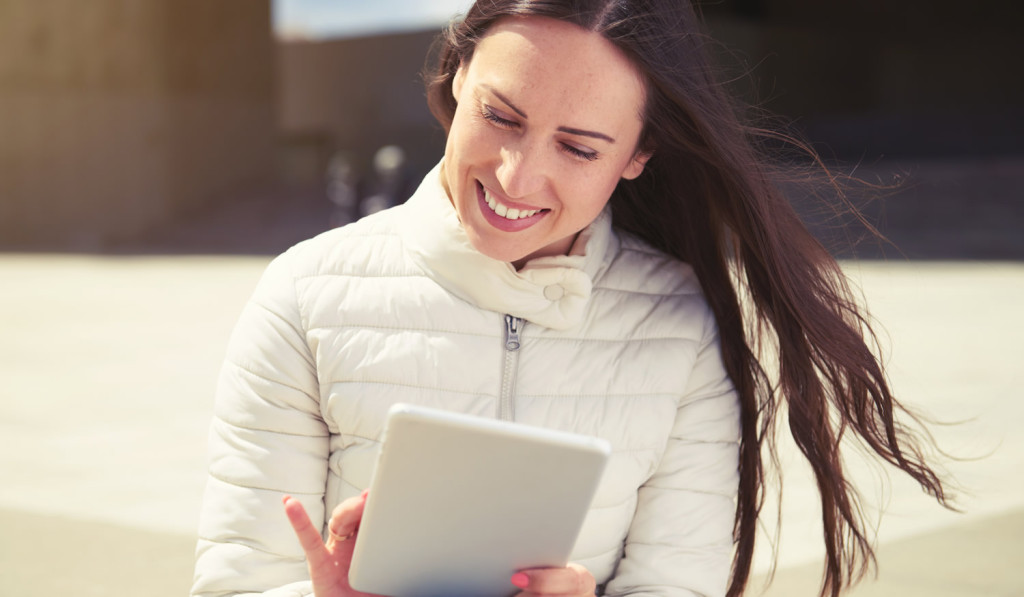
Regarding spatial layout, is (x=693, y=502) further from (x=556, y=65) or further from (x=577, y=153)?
(x=556, y=65)

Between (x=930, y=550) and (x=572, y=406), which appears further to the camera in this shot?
(x=930, y=550)

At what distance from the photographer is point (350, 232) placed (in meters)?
2.12

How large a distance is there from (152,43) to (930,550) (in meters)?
23.8

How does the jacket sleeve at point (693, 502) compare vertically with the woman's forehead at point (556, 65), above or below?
below

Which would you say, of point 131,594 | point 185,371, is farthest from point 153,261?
point 131,594

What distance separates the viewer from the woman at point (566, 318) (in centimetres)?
186

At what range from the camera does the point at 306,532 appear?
153 cm

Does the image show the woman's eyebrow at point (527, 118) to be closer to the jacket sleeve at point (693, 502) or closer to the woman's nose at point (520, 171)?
the woman's nose at point (520, 171)

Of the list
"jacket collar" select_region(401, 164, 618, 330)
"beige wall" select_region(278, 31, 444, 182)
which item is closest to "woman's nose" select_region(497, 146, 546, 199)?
"jacket collar" select_region(401, 164, 618, 330)

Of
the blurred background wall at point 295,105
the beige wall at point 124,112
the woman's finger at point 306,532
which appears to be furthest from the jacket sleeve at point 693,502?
the beige wall at point 124,112

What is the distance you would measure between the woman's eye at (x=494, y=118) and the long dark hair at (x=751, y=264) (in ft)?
0.62

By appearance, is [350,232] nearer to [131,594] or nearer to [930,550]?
→ [131,594]

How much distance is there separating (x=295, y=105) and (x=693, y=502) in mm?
34603

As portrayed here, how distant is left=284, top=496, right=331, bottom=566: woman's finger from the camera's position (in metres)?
1.49
